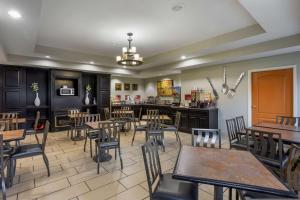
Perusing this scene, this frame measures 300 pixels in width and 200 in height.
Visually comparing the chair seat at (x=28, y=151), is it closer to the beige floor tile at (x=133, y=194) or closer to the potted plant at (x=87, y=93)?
the beige floor tile at (x=133, y=194)

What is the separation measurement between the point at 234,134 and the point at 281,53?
2546mm

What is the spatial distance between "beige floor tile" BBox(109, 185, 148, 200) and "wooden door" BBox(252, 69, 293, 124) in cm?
401

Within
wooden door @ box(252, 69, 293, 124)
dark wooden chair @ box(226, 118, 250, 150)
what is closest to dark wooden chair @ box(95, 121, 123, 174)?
dark wooden chair @ box(226, 118, 250, 150)

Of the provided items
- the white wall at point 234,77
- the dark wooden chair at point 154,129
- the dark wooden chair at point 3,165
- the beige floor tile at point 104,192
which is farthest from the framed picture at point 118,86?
the beige floor tile at point 104,192

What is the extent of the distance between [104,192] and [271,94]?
468 centimetres

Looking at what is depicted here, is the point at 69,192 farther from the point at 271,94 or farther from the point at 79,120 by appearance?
the point at 271,94

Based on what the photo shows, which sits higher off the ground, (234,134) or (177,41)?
(177,41)

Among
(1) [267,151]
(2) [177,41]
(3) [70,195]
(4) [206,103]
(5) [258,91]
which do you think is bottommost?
(3) [70,195]

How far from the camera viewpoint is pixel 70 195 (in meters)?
2.25

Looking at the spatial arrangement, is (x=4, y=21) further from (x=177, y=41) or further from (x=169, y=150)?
(x=169, y=150)

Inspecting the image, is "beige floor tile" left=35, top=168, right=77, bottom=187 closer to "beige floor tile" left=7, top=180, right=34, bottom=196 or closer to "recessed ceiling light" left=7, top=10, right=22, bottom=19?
"beige floor tile" left=7, top=180, right=34, bottom=196

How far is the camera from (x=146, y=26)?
367cm

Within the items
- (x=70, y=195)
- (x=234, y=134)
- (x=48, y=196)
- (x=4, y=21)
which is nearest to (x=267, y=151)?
(x=234, y=134)

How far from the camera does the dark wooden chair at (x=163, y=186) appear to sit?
1.55 m
